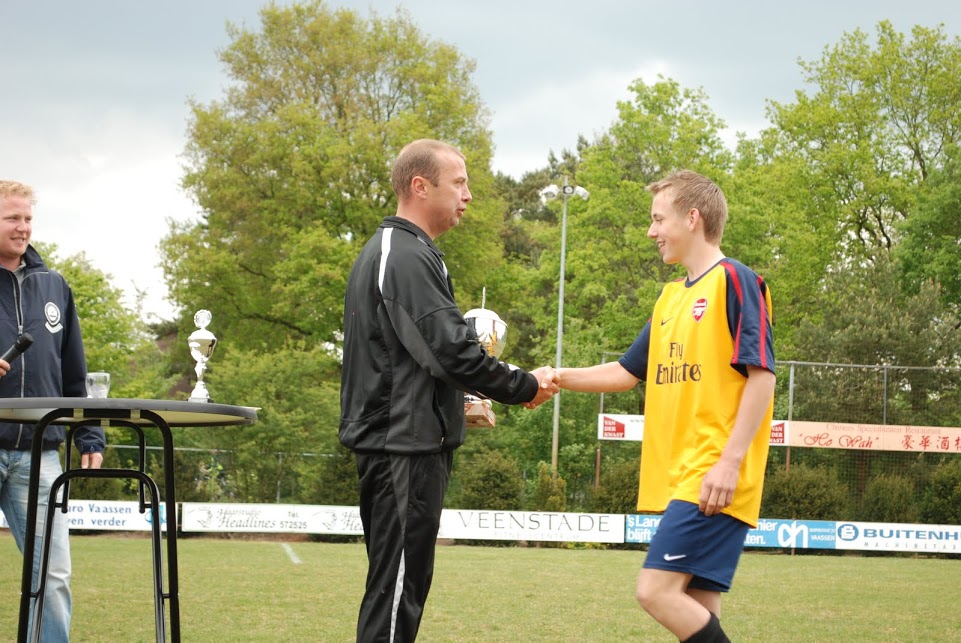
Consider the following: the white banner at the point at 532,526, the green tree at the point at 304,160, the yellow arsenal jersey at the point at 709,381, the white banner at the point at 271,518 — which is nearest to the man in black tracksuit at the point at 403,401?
the yellow arsenal jersey at the point at 709,381

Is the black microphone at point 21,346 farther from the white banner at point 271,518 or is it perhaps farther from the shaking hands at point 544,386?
the white banner at point 271,518

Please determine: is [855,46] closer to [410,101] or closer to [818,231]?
[818,231]

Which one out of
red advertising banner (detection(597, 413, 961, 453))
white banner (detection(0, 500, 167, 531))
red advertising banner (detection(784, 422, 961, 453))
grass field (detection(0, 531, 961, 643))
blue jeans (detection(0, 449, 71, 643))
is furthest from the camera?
red advertising banner (detection(784, 422, 961, 453))

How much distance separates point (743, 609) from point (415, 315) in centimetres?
886

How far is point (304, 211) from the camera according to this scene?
128 feet

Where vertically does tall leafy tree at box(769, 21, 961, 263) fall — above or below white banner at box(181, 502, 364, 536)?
above

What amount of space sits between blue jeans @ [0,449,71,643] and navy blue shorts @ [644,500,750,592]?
9.66 feet

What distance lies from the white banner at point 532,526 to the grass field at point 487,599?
4.81 meters

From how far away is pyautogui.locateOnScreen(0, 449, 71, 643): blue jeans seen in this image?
5348 mm

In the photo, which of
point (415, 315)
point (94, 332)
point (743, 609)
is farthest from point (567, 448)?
point (415, 315)

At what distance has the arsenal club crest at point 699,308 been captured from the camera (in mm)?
4516

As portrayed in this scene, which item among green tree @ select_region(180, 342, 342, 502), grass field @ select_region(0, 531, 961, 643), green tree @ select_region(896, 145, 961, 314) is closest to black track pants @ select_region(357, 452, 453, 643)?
grass field @ select_region(0, 531, 961, 643)

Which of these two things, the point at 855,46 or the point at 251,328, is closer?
the point at 251,328

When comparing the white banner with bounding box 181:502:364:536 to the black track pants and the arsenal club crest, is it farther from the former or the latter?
the arsenal club crest
